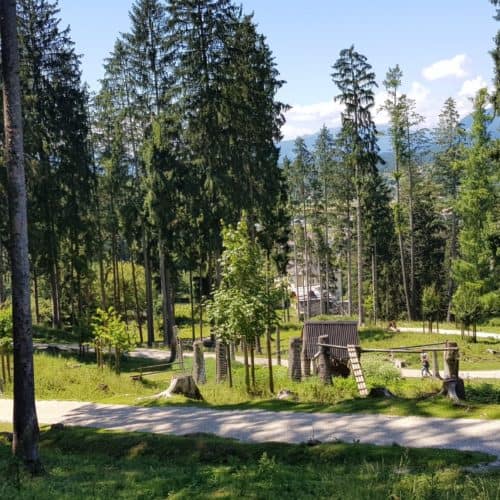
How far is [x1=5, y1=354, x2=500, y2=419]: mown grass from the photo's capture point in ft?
35.8

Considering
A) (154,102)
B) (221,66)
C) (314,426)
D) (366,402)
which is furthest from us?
(154,102)

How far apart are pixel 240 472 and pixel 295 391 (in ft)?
22.8

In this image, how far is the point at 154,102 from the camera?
31.8 meters

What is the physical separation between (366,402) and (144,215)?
24.6 metres

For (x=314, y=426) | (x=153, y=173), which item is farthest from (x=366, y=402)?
(x=153, y=173)

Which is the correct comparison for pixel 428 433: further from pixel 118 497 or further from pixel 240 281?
pixel 240 281

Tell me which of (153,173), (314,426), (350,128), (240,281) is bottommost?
(314,426)

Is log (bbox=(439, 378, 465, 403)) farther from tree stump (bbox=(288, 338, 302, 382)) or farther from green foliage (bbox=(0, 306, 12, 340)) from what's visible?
green foliage (bbox=(0, 306, 12, 340))

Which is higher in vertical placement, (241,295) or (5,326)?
(241,295)

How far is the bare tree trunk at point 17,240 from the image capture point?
29.3 ft

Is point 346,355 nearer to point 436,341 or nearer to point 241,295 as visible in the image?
point 241,295

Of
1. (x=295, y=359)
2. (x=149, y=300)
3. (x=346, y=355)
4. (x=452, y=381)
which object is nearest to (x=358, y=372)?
(x=452, y=381)

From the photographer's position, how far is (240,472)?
7668 mm

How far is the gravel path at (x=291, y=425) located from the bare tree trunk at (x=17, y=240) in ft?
9.98
